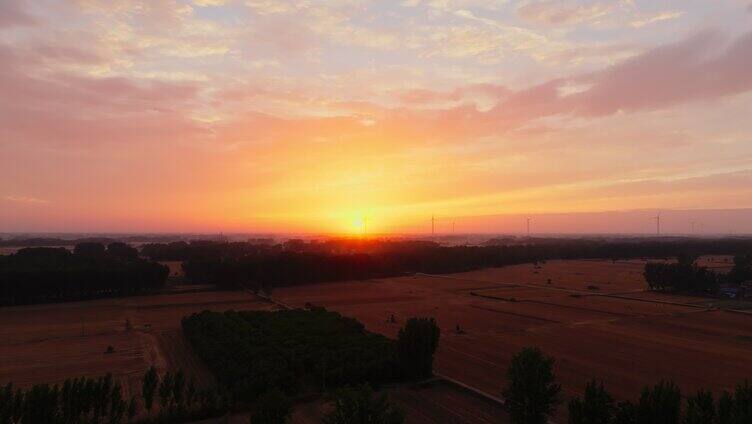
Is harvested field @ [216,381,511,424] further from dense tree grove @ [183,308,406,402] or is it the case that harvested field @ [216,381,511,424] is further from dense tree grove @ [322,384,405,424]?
dense tree grove @ [322,384,405,424]

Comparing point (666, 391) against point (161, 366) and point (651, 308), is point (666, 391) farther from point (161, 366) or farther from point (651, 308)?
point (651, 308)

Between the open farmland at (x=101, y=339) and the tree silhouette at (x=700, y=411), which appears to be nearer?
the tree silhouette at (x=700, y=411)

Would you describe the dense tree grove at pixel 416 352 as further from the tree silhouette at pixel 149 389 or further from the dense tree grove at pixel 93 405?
the tree silhouette at pixel 149 389

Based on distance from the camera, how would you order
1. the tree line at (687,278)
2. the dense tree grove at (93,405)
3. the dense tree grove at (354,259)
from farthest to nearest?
the dense tree grove at (354,259) → the tree line at (687,278) → the dense tree grove at (93,405)

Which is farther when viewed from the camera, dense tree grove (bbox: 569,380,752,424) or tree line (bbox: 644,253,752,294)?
tree line (bbox: 644,253,752,294)

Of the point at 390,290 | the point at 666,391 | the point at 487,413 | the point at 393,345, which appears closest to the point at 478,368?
the point at 393,345

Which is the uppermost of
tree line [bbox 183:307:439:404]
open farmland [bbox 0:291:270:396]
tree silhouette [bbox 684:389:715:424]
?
tree silhouette [bbox 684:389:715:424]

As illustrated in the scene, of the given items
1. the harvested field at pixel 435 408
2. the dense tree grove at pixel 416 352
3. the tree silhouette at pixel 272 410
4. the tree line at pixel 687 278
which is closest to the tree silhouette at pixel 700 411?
the harvested field at pixel 435 408

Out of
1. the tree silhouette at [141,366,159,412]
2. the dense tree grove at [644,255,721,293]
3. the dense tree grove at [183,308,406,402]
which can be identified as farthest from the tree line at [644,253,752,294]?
the tree silhouette at [141,366,159,412]
